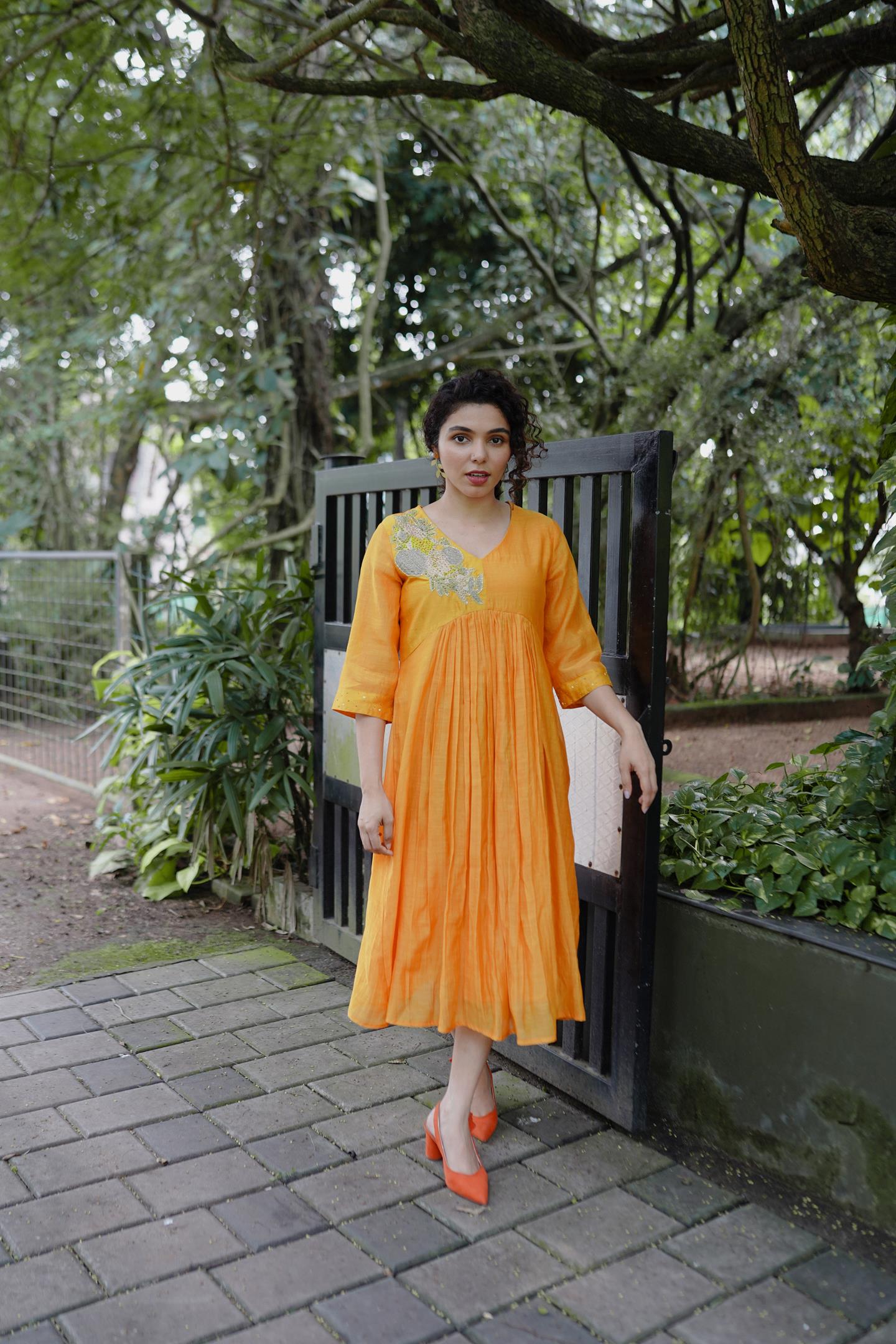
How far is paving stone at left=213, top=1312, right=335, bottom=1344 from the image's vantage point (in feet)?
6.16

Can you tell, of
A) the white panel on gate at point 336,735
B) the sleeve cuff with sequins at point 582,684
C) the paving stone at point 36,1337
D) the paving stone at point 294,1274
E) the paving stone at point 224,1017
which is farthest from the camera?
the white panel on gate at point 336,735

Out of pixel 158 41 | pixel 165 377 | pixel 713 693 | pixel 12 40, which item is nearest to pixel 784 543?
pixel 713 693

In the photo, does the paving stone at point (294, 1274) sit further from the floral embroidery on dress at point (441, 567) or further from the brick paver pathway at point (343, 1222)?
the floral embroidery on dress at point (441, 567)

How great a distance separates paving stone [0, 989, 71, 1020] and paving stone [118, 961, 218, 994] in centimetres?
21

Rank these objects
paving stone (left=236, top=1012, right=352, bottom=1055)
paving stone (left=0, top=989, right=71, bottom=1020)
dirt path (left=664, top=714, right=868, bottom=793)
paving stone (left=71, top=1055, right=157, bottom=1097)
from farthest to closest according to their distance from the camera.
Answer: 1. dirt path (left=664, top=714, right=868, bottom=793)
2. paving stone (left=0, top=989, right=71, bottom=1020)
3. paving stone (left=236, top=1012, right=352, bottom=1055)
4. paving stone (left=71, top=1055, right=157, bottom=1097)

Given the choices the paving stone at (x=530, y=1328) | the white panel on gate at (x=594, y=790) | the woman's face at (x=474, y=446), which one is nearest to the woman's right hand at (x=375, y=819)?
the white panel on gate at (x=594, y=790)

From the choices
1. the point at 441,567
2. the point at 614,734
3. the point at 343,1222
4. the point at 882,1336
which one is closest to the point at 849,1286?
the point at 882,1336

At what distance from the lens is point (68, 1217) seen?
224 centimetres

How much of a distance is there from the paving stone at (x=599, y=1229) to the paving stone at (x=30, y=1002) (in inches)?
68.1

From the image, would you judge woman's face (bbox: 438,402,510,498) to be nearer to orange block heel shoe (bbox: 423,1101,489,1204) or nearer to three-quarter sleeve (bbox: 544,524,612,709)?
three-quarter sleeve (bbox: 544,524,612,709)

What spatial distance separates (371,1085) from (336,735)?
49.2 inches

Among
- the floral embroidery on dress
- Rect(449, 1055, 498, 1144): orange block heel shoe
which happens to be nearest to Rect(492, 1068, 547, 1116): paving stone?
Rect(449, 1055, 498, 1144): orange block heel shoe

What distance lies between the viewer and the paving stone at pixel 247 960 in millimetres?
3684

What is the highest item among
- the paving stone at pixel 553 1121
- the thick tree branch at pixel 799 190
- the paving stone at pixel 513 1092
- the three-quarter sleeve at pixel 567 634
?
the thick tree branch at pixel 799 190
